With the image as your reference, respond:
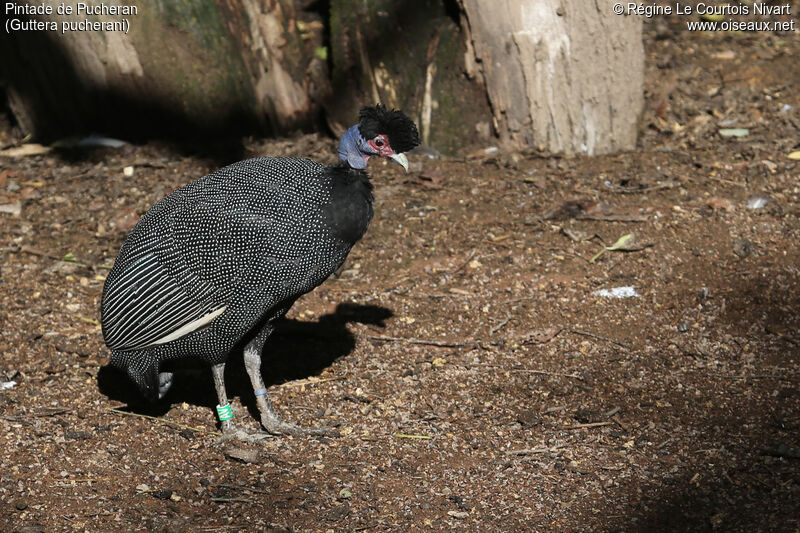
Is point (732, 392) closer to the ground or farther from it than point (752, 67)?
closer to the ground

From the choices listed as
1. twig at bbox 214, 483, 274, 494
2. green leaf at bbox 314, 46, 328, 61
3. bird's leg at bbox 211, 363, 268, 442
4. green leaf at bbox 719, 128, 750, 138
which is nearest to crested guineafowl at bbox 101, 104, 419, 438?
bird's leg at bbox 211, 363, 268, 442

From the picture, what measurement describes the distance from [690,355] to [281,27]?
13.3ft

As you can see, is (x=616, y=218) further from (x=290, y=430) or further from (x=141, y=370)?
(x=141, y=370)

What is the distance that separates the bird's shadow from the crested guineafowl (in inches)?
15.4

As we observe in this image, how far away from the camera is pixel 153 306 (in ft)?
12.8

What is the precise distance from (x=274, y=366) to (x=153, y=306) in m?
1.07

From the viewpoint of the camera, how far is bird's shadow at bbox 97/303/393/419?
14.8 ft

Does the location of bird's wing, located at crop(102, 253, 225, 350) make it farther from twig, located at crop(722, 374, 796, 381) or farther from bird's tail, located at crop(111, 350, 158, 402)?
twig, located at crop(722, 374, 796, 381)

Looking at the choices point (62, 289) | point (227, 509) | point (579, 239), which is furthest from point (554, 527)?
point (62, 289)

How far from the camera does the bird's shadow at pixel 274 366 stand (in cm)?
452

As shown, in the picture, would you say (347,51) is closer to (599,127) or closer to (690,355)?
(599,127)

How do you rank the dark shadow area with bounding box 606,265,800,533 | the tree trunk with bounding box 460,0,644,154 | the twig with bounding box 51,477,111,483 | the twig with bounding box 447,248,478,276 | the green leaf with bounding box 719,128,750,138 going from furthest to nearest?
the green leaf with bounding box 719,128,750,138 → the tree trunk with bounding box 460,0,644,154 → the twig with bounding box 447,248,478,276 → the twig with bounding box 51,477,111,483 → the dark shadow area with bounding box 606,265,800,533

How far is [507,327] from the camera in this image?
16.2ft

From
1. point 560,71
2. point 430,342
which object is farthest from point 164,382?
point 560,71
